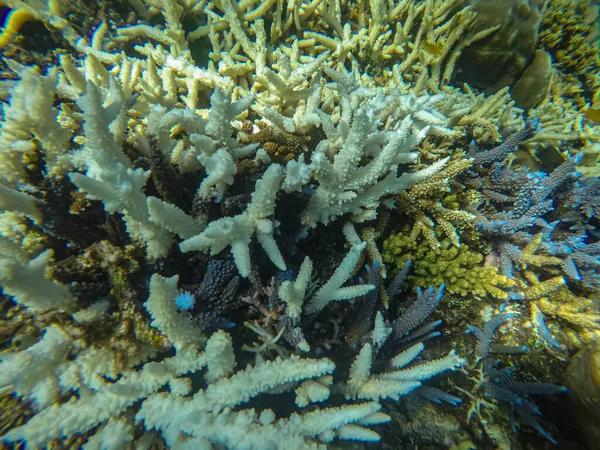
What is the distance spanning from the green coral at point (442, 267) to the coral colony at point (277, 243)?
2 centimetres

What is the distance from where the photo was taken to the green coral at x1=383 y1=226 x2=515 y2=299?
2510mm

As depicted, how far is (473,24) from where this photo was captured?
3902 millimetres

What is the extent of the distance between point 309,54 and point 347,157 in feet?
6.89

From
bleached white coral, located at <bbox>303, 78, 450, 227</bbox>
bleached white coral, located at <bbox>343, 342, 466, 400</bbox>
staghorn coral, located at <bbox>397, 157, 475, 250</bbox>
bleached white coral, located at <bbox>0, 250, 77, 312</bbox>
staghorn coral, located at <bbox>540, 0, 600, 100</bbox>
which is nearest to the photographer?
bleached white coral, located at <bbox>0, 250, 77, 312</bbox>

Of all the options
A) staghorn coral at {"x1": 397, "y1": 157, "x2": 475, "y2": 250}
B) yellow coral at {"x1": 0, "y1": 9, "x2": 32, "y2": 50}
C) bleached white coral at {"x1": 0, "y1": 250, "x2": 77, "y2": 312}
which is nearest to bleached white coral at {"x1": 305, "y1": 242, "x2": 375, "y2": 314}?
staghorn coral at {"x1": 397, "y1": 157, "x2": 475, "y2": 250}

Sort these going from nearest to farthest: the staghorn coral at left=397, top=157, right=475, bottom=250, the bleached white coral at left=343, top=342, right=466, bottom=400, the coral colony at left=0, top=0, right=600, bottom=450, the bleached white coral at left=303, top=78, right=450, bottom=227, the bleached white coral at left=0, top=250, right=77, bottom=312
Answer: the bleached white coral at left=0, top=250, right=77, bottom=312 < the coral colony at left=0, top=0, right=600, bottom=450 < the bleached white coral at left=343, top=342, right=466, bottom=400 < the bleached white coral at left=303, top=78, right=450, bottom=227 < the staghorn coral at left=397, top=157, right=475, bottom=250

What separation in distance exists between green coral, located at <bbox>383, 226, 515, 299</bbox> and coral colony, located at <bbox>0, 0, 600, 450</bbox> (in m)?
0.02

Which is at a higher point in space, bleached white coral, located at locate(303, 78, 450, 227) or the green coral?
bleached white coral, located at locate(303, 78, 450, 227)

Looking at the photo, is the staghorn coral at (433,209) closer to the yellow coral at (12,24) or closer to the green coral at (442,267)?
the green coral at (442,267)

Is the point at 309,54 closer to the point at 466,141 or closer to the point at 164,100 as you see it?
the point at 164,100

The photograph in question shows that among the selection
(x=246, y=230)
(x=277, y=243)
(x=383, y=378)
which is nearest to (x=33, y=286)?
(x=246, y=230)

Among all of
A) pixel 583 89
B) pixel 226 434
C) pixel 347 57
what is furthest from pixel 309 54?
pixel 583 89

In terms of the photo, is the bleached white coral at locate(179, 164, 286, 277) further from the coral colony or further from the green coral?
the green coral

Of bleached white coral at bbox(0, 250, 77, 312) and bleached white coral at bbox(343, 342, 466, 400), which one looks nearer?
bleached white coral at bbox(0, 250, 77, 312)
